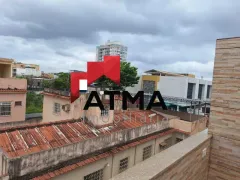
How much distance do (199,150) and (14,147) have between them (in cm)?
474

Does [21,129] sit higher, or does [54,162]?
[21,129]

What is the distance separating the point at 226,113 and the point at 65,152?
4366 mm

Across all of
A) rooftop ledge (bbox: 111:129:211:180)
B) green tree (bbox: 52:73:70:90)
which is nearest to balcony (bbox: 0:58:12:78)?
green tree (bbox: 52:73:70:90)

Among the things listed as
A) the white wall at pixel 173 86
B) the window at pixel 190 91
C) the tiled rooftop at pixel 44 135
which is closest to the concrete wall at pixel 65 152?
the tiled rooftop at pixel 44 135

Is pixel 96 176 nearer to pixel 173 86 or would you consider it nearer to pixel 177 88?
pixel 177 88

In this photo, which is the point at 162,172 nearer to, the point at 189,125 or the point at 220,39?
the point at 220,39

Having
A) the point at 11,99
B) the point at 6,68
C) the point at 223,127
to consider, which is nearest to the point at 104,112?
the point at 223,127

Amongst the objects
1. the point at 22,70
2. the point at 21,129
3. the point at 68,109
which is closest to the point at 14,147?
the point at 21,129

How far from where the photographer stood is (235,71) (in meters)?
3.62

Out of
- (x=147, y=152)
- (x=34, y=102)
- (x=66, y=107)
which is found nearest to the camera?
(x=147, y=152)

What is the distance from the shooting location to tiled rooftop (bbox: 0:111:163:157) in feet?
18.0

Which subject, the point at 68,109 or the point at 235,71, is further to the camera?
the point at 68,109

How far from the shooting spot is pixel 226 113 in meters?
3.70

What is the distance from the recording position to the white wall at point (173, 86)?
24344mm
